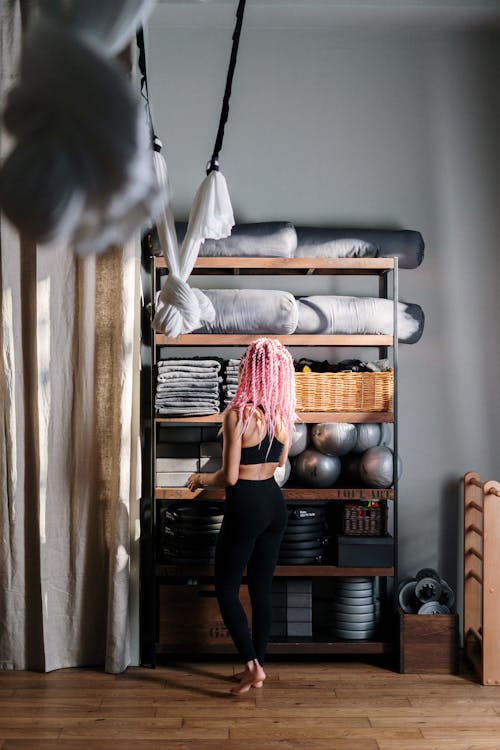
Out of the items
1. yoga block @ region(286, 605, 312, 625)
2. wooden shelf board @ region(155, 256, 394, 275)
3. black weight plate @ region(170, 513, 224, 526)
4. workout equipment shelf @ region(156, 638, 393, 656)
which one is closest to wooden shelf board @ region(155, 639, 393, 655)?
workout equipment shelf @ region(156, 638, 393, 656)

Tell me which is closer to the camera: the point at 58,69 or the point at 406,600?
the point at 58,69

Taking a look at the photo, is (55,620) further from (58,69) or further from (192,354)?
(58,69)

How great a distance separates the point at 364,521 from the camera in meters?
3.86

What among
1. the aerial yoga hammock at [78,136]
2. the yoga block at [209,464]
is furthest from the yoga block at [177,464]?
the aerial yoga hammock at [78,136]

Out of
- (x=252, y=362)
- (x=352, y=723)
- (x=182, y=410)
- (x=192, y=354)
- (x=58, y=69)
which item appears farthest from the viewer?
(x=192, y=354)

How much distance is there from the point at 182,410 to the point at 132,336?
0.42 meters

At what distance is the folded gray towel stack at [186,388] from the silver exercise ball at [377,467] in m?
0.77

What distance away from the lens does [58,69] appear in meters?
0.84

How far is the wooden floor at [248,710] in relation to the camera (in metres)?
2.95

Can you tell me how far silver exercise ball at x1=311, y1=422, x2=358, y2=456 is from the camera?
12.2ft

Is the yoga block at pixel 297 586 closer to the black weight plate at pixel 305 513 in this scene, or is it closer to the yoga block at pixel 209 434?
the black weight plate at pixel 305 513

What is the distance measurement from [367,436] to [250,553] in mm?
836

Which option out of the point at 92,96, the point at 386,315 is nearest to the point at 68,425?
the point at 386,315

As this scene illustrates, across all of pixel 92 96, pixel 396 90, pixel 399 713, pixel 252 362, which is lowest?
pixel 399 713
